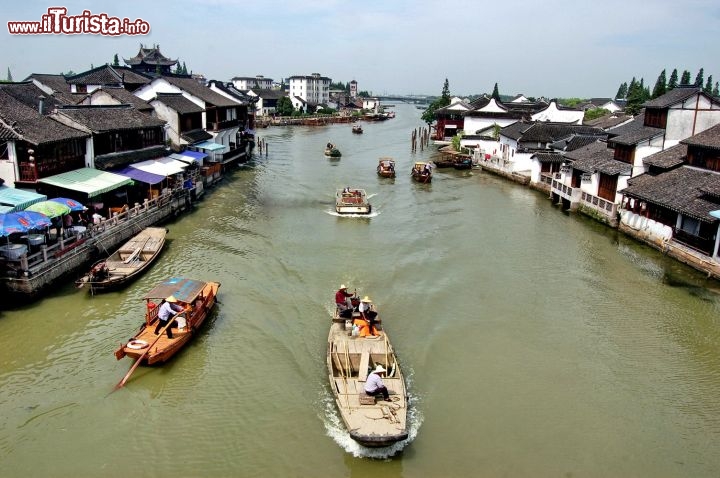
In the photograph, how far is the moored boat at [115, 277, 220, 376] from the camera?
1477cm

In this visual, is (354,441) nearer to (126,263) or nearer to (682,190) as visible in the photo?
(126,263)

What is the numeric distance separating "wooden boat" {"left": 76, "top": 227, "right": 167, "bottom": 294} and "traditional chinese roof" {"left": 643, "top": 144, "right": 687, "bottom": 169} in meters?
25.4

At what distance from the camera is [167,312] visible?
16.1 metres

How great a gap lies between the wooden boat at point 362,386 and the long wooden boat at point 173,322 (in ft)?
14.2

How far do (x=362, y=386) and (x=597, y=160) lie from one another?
27539 mm

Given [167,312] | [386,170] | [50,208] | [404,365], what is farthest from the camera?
[386,170]

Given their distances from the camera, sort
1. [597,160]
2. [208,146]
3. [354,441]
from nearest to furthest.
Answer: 1. [354,441]
2. [597,160]
3. [208,146]

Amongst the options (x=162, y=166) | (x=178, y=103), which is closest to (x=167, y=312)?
(x=162, y=166)

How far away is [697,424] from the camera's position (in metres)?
13.8

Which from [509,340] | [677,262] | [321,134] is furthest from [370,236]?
[321,134]

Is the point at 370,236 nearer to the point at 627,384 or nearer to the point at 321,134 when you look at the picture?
the point at 627,384

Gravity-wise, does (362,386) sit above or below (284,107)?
below

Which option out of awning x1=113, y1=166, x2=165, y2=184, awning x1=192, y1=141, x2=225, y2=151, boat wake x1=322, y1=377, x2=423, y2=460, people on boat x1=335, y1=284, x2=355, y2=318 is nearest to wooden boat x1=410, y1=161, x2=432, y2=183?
awning x1=192, y1=141, x2=225, y2=151

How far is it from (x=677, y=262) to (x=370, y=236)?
1444cm
